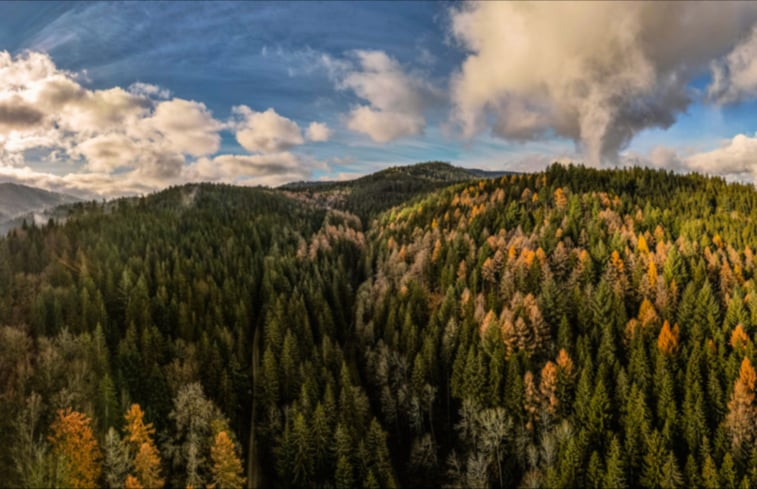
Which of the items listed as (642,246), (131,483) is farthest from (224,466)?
(642,246)

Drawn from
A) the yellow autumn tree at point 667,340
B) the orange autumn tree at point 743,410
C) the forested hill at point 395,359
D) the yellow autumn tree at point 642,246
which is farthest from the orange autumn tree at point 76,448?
the yellow autumn tree at point 642,246

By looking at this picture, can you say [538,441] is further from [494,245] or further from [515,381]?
[494,245]

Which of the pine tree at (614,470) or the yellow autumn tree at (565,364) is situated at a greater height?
the yellow autumn tree at (565,364)

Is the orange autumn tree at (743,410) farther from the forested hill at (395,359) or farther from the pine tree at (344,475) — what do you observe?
the pine tree at (344,475)

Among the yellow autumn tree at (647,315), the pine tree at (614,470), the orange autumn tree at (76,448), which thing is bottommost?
the pine tree at (614,470)

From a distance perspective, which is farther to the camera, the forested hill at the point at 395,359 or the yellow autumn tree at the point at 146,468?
the forested hill at the point at 395,359

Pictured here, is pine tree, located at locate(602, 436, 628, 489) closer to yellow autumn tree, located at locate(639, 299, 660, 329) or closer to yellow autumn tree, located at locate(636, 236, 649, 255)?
yellow autumn tree, located at locate(639, 299, 660, 329)

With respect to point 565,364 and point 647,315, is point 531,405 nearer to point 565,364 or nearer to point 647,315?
point 565,364
